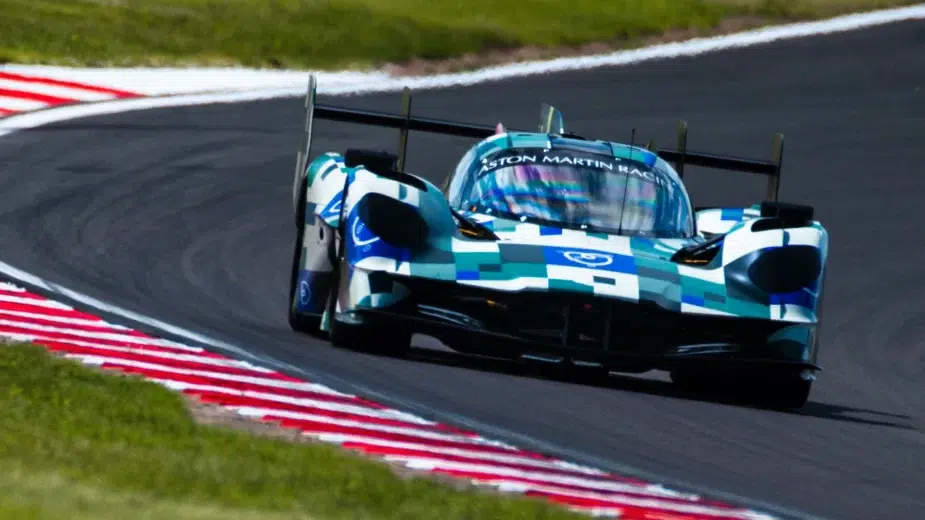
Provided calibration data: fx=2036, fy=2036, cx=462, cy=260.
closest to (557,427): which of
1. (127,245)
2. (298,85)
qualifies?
(127,245)

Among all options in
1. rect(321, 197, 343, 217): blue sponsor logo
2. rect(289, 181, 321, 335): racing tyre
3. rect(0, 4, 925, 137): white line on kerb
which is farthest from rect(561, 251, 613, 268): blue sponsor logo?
rect(0, 4, 925, 137): white line on kerb

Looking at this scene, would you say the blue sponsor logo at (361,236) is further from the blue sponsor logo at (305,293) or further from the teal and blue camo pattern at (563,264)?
the blue sponsor logo at (305,293)

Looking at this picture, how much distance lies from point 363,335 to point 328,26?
16.6m

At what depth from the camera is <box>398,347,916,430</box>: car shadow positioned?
9477 mm

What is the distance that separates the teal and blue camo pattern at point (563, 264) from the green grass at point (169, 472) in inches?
65.4

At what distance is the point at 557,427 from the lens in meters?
8.01

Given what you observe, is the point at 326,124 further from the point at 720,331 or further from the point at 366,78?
the point at 720,331

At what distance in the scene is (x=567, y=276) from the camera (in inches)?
346

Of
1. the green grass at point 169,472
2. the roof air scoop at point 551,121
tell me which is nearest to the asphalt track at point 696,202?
the green grass at point 169,472

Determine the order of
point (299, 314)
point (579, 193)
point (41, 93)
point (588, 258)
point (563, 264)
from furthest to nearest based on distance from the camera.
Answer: point (41, 93)
point (299, 314)
point (579, 193)
point (588, 258)
point (563, 264)

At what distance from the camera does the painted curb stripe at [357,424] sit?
6570 mm

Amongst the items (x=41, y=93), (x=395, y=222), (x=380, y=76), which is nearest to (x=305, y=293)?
(x=395, y=222)

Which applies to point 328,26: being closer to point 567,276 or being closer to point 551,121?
point 551,121

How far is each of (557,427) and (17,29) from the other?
15.4 m
